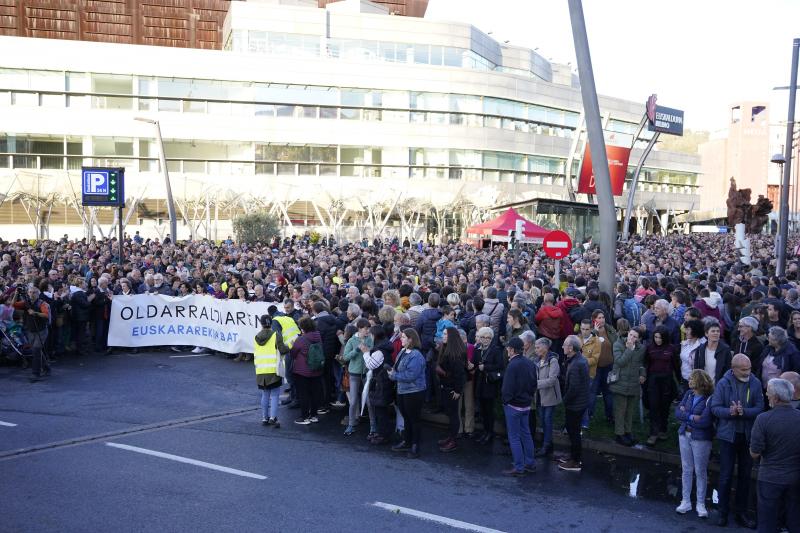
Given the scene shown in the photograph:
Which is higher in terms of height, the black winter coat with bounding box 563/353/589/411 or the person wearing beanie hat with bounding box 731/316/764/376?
the person wearing beanie hat with bounding box 731/316/764/376

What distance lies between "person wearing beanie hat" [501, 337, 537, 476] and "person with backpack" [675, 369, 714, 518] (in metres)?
1.75

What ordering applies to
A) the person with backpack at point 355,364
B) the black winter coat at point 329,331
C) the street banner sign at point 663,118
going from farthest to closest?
1. the street banner sign at point 663,118
2. the black winter coat at point 329,331
3. the person with backpack at point 355,364

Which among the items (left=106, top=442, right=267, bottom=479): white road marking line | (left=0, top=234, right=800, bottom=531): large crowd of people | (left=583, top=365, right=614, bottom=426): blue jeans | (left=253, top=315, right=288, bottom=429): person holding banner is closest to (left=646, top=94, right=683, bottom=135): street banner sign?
(left=0, top=234, right=800, bottom=531): large crowd of people

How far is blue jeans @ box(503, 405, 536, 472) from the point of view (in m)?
8.24

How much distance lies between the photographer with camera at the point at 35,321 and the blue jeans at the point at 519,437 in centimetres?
901

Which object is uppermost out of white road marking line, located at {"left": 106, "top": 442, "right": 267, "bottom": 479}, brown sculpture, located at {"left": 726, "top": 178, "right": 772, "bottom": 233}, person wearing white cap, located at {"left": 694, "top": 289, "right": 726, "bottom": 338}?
brown sculpture, located at {"left": 726, "top": 178, "right": 772, "bottom": 233}

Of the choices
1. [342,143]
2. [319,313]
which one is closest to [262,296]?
[319,313]

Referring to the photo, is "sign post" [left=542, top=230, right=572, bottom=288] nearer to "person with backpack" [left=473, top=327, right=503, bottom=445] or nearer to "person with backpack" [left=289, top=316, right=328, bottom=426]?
"person with backpack" [left=473, top=327, right=503, bottom=445]

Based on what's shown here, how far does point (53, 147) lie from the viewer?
2194 inches

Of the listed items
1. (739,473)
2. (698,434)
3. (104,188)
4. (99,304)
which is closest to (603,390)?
(698,434)

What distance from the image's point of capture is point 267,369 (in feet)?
32.4

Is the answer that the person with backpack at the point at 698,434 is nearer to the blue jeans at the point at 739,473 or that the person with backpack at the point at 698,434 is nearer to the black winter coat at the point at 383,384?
the blue jeans at the point at 739,473

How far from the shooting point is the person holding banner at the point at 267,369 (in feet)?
32.3

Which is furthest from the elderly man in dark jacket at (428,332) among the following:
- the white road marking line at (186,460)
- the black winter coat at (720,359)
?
the black winter coat at (720,359)
